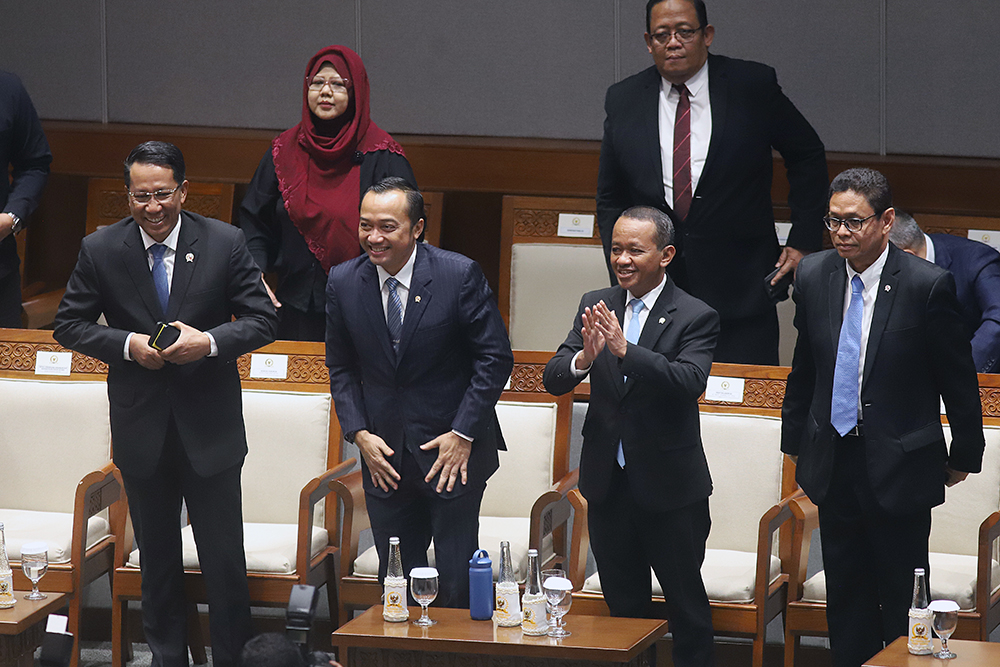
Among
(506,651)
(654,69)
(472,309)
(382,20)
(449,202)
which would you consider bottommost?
(506,651)

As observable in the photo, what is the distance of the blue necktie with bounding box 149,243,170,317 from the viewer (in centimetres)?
309

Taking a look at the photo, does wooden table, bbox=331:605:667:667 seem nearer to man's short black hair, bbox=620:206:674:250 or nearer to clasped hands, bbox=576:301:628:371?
clasped hands, bbox=576:301:628:371

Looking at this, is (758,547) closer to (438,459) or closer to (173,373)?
(438,459)

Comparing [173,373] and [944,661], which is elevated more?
[173,373]

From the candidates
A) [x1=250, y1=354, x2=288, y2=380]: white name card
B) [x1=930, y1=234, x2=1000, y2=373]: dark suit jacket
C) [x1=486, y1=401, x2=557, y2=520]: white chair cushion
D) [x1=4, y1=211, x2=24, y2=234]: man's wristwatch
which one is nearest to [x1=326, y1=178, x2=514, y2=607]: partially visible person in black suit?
[x1=486, y1=401, x2=557, y2=520]: white chair cushion

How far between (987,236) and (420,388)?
2321mm

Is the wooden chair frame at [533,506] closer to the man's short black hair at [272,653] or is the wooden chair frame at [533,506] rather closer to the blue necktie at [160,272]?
the blue necktie at [160,272]

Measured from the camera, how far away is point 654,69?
12.0ft

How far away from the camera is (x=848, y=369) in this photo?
277 cm

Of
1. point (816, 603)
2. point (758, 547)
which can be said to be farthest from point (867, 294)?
point (816, 603)

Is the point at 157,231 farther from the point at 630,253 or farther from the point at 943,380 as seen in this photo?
the point at 943,380

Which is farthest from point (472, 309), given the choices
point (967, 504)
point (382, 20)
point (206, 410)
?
point (382, 20)

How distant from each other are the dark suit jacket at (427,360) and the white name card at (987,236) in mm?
2101

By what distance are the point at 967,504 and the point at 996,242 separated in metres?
1.38
